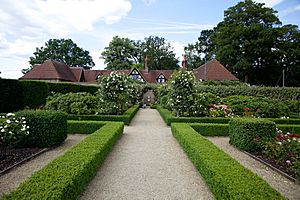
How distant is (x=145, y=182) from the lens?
14.5ft

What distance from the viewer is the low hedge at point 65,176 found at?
9.40 ft

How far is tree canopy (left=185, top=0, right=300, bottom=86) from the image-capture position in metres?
31.0

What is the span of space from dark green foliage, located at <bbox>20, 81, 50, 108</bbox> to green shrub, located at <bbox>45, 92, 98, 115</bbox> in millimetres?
3833

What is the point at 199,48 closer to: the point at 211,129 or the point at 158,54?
the point at 158,54

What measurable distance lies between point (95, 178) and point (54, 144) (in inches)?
117

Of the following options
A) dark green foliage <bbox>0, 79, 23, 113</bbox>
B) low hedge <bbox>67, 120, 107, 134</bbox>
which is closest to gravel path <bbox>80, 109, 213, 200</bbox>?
low hedge <bbox>67, 120, 107, 134</bbox>

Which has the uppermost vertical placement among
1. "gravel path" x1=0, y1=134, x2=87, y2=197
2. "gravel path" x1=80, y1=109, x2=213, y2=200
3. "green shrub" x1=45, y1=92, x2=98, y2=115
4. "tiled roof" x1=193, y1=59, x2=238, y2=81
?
"tiled roof" x1=193, y1=59, x2=238, y2=81

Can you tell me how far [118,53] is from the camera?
146 ft

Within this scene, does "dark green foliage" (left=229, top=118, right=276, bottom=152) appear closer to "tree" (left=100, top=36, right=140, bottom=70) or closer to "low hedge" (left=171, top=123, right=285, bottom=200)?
"low hedge" (left=171, top=123, right=285, bottom=200)

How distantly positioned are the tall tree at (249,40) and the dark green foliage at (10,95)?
26461mm

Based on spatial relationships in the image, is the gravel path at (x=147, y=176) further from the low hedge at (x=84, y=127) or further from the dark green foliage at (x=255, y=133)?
the low hedge at (x=84, y=127)

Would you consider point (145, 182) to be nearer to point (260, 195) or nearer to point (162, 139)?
point (260, 195)

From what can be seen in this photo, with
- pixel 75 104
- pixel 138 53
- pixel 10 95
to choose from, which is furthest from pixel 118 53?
pixel 75 104

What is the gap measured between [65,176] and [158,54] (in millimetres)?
50749
